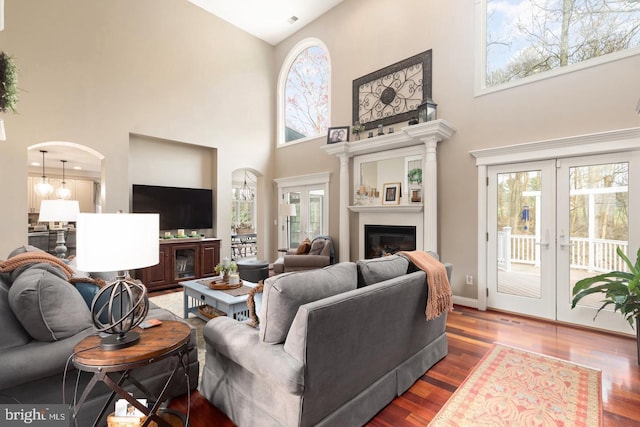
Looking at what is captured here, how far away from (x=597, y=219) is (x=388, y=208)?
2489mm

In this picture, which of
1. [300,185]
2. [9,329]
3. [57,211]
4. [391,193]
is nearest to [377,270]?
[9,329]

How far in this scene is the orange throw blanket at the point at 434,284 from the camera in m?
2.30

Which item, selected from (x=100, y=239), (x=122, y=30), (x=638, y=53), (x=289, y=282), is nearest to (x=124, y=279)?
(x=100, y=239)

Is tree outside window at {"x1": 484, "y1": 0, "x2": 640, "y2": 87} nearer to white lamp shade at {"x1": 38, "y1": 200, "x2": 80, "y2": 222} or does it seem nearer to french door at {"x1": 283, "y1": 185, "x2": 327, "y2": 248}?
french door at {"x1": 283, "y1": 185, "x2": 327, "y2": 248}

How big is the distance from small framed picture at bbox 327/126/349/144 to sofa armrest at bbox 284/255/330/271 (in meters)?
2.22

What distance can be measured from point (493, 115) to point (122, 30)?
5909mm

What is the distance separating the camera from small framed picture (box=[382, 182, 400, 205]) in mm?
4957

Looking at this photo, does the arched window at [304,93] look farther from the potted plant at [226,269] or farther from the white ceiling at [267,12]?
the potted plant at [226,269]

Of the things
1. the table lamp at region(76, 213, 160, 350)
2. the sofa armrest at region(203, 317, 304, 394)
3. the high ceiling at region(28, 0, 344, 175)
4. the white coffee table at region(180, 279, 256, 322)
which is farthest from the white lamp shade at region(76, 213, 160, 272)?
the high ceiling at region(28, 0, 344, 175)

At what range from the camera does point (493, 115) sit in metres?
3.98

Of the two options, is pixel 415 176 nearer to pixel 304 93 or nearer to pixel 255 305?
pixel 304 93

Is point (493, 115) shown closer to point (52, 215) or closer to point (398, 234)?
point (398, 234)

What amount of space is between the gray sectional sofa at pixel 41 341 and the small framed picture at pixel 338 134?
185 inches

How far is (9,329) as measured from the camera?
1.56 meters
